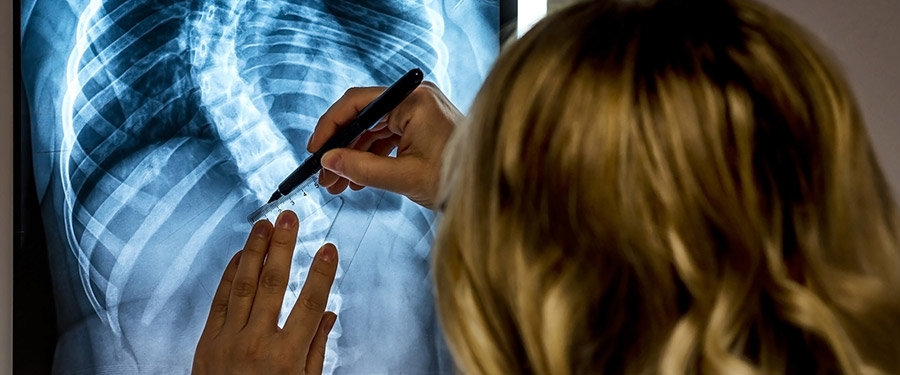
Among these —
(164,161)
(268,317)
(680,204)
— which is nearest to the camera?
(680,204)

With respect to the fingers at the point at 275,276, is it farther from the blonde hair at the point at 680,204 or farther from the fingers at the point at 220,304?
the blonde hair at the point at 680,204

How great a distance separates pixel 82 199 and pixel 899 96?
93cm

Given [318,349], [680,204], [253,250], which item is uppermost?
[680,204]

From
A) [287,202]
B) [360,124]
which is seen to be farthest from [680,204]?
[287,202]

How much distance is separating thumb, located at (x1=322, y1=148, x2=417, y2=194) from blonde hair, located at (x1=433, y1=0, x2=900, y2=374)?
357 mm

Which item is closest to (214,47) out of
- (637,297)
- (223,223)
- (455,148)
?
(223,223)

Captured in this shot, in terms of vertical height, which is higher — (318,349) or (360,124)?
(360,124)

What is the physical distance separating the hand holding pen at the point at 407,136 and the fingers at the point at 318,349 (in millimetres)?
140

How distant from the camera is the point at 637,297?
1.36 ft

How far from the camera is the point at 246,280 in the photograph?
745mm

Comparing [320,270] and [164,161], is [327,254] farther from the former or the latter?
[164,161]

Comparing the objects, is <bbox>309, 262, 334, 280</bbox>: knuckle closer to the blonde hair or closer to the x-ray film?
the x-ray film

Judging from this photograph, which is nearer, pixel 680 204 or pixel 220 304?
pixel 680 204

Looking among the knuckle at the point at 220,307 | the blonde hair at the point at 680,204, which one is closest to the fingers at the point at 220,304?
the knuckle at the point at 220,307
